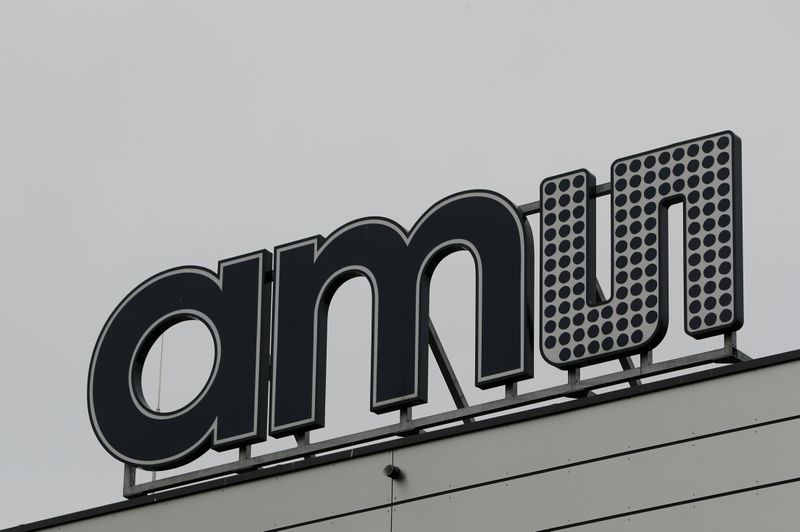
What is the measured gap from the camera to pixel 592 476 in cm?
2352

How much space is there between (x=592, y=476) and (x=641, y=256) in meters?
3.24

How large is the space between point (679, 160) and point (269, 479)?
21.6ft

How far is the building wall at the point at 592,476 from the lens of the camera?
2245cm

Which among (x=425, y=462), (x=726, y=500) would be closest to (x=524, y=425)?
(x=425, y=462)

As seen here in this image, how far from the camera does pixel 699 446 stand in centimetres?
2292

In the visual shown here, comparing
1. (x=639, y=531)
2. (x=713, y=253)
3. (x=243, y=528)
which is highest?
(x=713, y=253)

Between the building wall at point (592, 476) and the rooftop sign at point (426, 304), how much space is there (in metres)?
0.88

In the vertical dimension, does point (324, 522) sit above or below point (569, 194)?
below

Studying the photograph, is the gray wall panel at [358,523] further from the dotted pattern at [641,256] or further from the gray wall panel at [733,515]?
the gray wall panel at [733,515]

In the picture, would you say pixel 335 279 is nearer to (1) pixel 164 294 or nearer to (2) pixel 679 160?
(1) pixel 164 294

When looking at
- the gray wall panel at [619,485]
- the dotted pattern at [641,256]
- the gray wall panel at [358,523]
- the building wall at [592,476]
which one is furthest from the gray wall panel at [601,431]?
the dotted pattern at [641,256]

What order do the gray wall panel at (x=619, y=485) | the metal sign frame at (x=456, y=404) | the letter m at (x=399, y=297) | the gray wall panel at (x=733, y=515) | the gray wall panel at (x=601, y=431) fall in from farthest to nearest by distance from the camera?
the letter m at (x=399, y=297) < the metal sign frame at (x=456, y=404) < the gray wall panel at (x=601, y=431) < the gray wall panel at (x=619, y=485) < the gray wall panel at (x=733, y=515)

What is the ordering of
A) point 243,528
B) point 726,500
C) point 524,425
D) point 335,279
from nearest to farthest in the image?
point 726,500 < point 524,425 < point 243,528 < point 335,279

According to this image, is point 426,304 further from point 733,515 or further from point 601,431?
point 733,515
